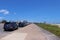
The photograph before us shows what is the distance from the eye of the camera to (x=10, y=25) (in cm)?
3753

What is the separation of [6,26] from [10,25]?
107 cm

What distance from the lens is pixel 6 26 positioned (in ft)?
121

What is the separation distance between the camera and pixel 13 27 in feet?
124

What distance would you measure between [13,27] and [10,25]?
2.65 feet

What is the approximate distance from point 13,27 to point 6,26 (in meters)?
1.74
